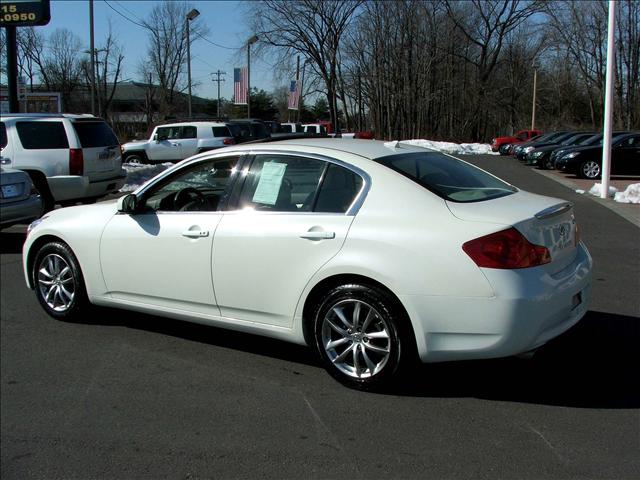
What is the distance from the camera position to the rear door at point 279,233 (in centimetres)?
429

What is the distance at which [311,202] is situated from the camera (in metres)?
4.44

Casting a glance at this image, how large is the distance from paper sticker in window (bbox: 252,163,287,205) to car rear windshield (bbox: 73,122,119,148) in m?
7.98

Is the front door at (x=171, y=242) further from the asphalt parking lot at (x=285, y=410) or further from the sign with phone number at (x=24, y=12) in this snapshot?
the sign with phone number at (x=24, y=12)

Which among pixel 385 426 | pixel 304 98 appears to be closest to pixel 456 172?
pixel 385 426

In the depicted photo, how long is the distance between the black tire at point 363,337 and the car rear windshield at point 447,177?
826 millimetres

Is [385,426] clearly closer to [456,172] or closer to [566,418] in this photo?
[566,418]

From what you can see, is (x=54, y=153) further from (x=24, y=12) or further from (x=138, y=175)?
(x=138, y=175)

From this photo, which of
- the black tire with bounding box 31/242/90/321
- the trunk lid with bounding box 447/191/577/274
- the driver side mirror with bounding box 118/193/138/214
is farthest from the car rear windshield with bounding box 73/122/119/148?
the trunk lid with bounding box 447/191/577/274

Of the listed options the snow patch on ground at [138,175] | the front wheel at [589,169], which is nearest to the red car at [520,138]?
the front wheel at [589,169]

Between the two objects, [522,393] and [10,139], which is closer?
[522,393]

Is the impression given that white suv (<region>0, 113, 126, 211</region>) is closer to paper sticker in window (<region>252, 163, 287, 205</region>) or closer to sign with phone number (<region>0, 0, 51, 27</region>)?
sign with phone number (<region>0, 0, 51, 27</region>)

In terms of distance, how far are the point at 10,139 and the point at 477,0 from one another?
49500 millimetres

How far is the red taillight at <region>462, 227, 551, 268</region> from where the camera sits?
376cm

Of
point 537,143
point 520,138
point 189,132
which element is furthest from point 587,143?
point 520,138
